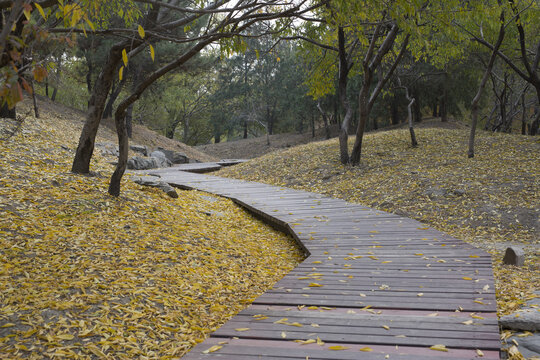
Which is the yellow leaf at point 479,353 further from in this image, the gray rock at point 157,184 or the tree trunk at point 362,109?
the tree trunk at point 362,109

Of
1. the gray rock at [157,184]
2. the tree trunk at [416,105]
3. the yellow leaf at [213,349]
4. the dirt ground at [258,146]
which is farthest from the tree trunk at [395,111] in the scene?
the yellow leaf at [213,349]

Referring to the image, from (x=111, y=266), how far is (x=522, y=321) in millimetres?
3503

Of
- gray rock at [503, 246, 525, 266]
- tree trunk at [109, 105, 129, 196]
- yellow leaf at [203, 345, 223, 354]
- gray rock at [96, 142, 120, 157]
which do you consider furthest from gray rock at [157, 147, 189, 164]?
yellow leaf at [203, 345, 223, 354]

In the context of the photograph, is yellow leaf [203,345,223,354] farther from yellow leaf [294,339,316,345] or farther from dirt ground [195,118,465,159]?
dirt ground [195,118,465,159]

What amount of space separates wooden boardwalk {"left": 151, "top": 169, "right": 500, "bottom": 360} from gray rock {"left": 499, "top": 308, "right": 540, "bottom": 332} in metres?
0.10

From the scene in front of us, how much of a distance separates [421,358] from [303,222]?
14.1ft

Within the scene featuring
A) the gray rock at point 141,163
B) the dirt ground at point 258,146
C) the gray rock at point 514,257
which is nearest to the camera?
the gray rock at point 514,257

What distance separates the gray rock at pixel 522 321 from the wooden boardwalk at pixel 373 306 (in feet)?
0.33

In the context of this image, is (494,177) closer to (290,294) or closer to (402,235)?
(402,235)

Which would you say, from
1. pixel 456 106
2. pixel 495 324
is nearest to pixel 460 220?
pixel 495 324

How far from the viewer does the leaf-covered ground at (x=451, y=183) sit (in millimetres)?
6363

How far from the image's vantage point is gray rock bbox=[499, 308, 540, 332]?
9.41 ft

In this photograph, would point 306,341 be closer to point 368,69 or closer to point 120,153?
point 120,153

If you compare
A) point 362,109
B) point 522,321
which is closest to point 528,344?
point 522,321
